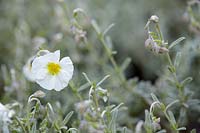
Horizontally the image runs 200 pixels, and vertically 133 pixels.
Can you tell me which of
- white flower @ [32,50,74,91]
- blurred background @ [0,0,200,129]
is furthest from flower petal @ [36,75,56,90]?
blurred background @ [0,0,200,129]

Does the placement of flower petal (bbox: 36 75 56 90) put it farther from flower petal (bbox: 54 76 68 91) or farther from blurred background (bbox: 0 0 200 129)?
blurred background (bbox: 0 0 200 129)

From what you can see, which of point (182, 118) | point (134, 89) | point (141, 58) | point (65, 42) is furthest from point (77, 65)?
point (182, 118)

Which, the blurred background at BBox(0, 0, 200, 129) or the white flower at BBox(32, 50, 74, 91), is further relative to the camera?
the blurred background at BBox(0, 0, 200, 129)

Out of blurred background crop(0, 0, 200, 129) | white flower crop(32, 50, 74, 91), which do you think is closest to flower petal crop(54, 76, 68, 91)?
white flower crop(32, 50, 74, 91)

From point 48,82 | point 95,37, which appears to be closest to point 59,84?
point 48,82

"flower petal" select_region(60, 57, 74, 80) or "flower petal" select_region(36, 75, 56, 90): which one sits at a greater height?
"flower petal" select_region(60, 57, 74, 80)

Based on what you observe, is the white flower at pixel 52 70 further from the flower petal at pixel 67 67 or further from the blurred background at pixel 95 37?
the blurred background at pixel 95 37
